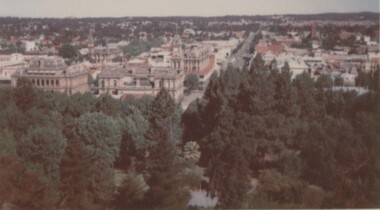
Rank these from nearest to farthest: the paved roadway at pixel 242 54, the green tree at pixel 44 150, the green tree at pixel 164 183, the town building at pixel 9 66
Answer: the green tree at pixel 164 183 → the green tree at pixel 44 150 → the town building at pixel 9 66 → the paved roadway at pixel 242 54

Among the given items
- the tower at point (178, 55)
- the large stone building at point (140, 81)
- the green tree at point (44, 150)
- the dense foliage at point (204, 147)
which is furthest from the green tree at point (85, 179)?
the tower at point (178, 55)

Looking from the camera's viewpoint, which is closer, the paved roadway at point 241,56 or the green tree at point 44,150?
the green tree at point 44,150

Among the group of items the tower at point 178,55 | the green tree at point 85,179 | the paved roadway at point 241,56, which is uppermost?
the tower at point 178,55

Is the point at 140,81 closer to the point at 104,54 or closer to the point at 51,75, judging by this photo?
the point at 51,75

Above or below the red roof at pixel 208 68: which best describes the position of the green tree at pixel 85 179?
below

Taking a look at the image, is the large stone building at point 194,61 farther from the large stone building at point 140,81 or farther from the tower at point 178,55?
the large stone building at point 140,81

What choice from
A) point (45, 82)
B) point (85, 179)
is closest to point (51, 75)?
point (45, 82)

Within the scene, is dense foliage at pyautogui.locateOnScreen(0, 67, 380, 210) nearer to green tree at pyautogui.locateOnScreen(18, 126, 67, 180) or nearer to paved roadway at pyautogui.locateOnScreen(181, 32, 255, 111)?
green tree at pyautogui.locateOnScreen(18, 126, 67, 180)

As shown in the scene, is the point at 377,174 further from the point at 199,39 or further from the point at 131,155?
the point at 199,39
